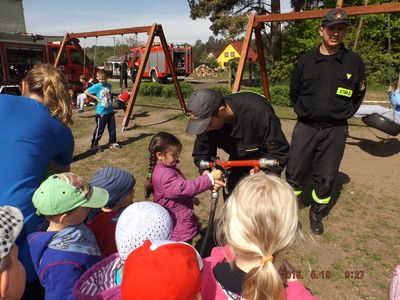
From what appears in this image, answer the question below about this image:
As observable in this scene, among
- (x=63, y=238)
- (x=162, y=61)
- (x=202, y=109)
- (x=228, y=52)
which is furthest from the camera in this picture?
(x=228, y=52)

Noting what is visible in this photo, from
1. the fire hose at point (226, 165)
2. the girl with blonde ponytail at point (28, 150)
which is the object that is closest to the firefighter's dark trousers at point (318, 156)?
the fire hose at point (226, 165)

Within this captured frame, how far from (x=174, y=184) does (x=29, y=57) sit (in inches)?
575

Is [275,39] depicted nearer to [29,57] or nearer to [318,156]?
[29,57]

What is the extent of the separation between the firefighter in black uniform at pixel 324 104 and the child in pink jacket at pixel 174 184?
5.08ft

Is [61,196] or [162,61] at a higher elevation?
[61,196]

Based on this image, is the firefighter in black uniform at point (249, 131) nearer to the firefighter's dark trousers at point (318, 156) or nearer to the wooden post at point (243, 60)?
the firefighter's dark trousers at point (318, 156)

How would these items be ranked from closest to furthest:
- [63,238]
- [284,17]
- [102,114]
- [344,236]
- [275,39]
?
[63,238] < [344,236] < [284,17] < [102,114] < [275,39]

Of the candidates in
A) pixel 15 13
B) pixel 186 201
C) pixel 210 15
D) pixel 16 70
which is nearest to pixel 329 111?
pixel 186 201

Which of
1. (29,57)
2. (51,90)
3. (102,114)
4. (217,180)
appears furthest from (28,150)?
(29,57)

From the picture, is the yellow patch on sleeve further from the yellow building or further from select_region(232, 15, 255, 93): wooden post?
the yellow building

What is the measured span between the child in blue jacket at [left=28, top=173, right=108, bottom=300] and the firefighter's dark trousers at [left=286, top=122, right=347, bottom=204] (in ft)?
7.85

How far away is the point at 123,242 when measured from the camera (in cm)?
150

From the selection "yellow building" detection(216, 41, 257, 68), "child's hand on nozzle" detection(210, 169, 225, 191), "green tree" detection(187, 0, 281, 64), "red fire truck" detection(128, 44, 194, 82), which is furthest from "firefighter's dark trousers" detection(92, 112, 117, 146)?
"yellow building" detection(216, 41, 257, 68)

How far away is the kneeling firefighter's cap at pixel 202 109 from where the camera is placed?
7.57 ft
